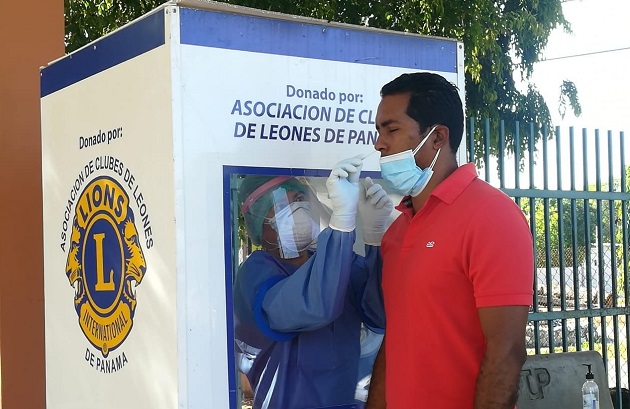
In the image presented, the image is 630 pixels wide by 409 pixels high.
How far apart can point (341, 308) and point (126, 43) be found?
1.02 meters

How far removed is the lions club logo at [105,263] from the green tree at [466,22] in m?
3.44

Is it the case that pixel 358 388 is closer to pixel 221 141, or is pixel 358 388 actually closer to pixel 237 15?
pixel 221 141

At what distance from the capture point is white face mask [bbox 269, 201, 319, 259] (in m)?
2.59

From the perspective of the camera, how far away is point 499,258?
1.92 meters

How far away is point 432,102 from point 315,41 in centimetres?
49

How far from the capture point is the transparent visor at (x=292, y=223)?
258cm

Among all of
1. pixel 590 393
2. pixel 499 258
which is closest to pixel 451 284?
pixel 499 258

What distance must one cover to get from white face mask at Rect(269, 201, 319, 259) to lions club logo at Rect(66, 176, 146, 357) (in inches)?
17.8

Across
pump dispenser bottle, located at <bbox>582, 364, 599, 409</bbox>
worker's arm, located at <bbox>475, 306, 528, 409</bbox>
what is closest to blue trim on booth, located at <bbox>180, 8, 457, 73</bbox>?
worker's arm, located at <bbox>475, 306, 528, 409</bbox>

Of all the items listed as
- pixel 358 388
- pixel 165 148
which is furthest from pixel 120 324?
pixel 358 388

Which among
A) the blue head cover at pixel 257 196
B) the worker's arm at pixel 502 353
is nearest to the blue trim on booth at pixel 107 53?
the blue head cover at pixel 257 196

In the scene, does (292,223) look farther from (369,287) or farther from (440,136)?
(440,136)

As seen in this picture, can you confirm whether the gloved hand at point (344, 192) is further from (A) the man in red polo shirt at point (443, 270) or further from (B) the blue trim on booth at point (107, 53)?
(B) the blue trim on booth at point (107, 53)

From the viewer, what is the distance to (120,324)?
98.3 inches
